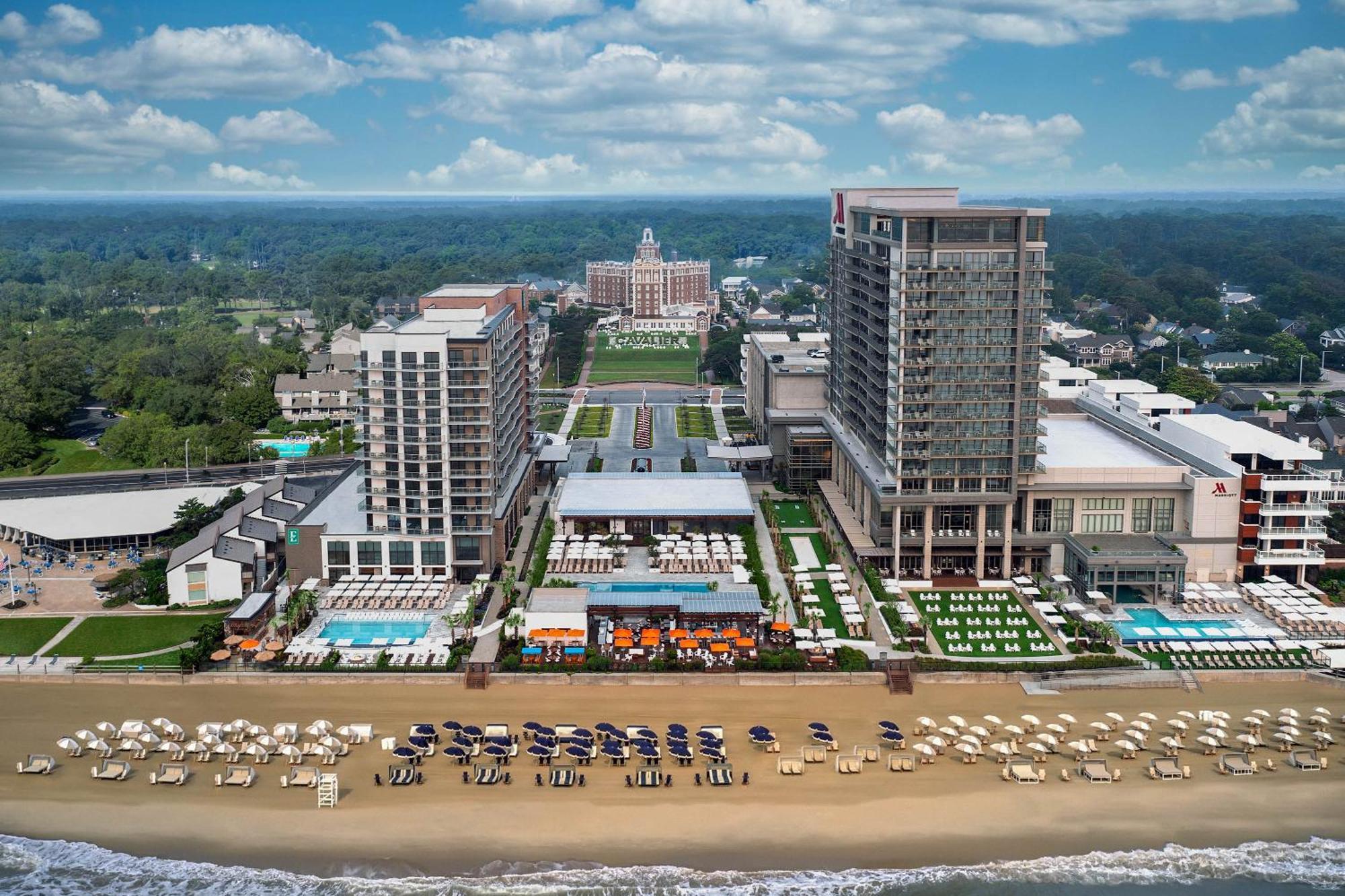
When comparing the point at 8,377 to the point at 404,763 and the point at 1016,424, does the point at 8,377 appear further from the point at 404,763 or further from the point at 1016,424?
the point at 1016,424

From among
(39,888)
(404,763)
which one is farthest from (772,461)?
(39,888)

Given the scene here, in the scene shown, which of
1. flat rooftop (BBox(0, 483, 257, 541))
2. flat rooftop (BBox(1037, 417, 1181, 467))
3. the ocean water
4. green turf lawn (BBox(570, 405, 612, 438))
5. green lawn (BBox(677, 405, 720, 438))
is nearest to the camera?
the ocean water

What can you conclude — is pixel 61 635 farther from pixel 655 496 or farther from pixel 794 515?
pixel 794 515

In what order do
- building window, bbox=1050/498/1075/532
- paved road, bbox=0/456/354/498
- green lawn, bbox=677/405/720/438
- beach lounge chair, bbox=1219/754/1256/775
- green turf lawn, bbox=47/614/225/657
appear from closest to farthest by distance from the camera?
beach lounge chair, bbox=1219/754/1256/775 < green turf lawn, bbox=47/614/225/657 < building window, bbox=1050/498/1075/532 < paved road, bbox=0/456/354/498 < green lawn, bbox=677/405/720/438

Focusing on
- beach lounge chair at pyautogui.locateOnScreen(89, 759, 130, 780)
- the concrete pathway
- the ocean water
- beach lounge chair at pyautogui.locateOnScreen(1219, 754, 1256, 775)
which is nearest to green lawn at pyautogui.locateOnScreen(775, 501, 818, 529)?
beach lounge chair at pyautogui.locateOnScreen(1219, 754, 1256, 775)

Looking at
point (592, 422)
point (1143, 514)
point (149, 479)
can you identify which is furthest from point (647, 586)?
point (592, 422)

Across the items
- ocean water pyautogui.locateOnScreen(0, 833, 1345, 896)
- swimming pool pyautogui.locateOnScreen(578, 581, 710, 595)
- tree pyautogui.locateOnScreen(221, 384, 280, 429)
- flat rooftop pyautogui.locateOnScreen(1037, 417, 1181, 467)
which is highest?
flat rooftop pyautogui.locateOnScreen(1037, 417, 1181, 467)

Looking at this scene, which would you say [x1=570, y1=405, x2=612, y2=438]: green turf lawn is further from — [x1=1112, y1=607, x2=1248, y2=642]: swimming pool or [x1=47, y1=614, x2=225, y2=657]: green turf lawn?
[x1=1112, y1=607, x2=1248, y2=642]: swimming pool
